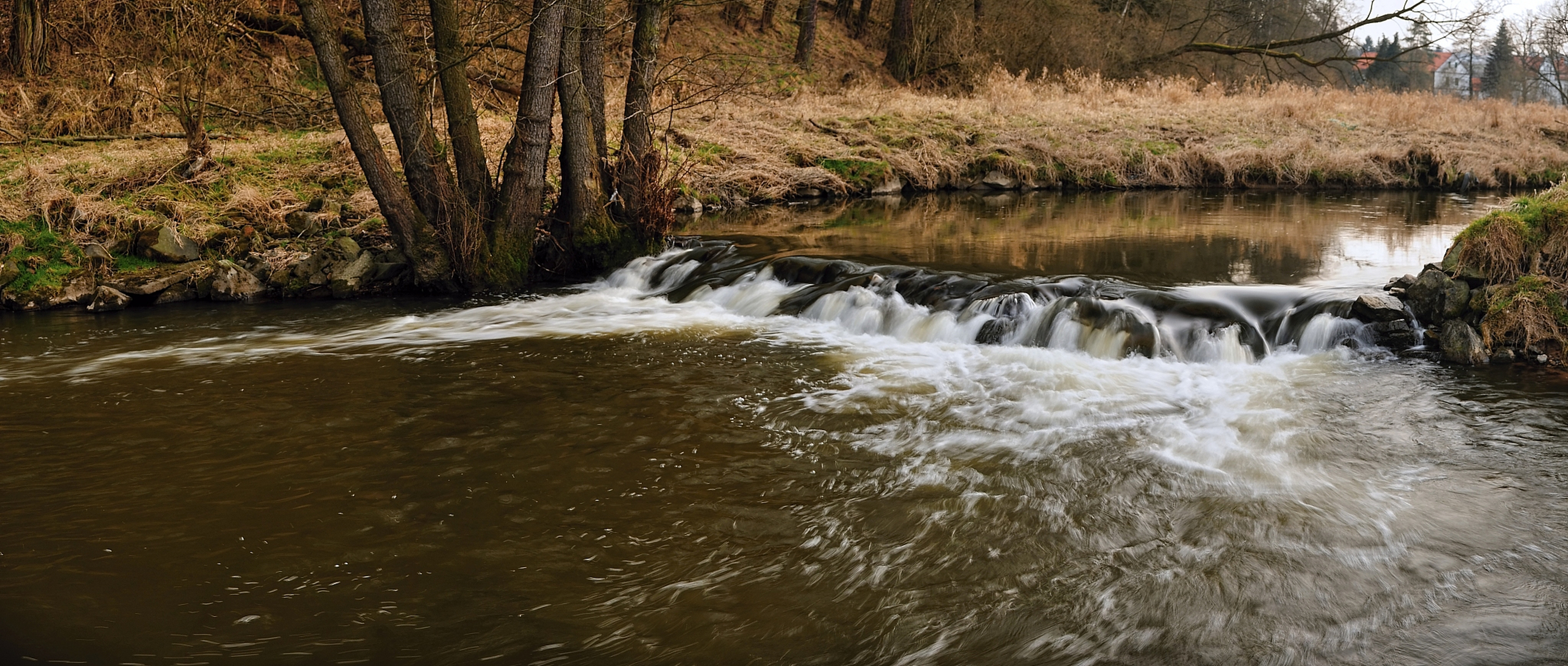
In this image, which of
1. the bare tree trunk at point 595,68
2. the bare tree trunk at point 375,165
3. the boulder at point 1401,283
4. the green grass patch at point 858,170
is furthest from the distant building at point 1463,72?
the bare tree trunk at point 375,165

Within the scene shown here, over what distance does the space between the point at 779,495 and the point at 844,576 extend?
80 cm

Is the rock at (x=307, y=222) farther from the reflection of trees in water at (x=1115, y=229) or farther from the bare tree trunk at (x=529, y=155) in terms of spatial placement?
the reflection of trees in water at (x=1115, y=229)

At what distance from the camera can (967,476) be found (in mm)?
4469

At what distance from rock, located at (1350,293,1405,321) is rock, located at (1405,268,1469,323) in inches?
6.0

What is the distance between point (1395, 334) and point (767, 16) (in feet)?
72.7

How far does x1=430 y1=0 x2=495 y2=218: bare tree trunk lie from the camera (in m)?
8.56

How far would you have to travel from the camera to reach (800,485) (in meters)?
4.39

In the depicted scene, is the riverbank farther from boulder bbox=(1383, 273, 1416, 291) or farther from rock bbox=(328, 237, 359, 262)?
boulder bbox=(1383, 273, 1416, 291)

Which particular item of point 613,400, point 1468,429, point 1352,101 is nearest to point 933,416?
point 613,400

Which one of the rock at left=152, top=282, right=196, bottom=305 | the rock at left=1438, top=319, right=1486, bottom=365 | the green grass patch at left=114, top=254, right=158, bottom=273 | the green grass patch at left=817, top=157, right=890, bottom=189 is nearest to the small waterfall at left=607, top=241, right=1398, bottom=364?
the rock at left=1438, top=319, right=1486, bottom=365

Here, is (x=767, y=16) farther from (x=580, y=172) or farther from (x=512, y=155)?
Result: (x=512, y=155)

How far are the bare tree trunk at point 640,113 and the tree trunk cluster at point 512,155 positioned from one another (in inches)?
0.6

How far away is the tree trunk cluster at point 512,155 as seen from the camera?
839 cm

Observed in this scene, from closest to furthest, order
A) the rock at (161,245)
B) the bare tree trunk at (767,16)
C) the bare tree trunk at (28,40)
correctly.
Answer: the rock at (161,245), the bare tree trunk at (28,40), the bare tree trunk at (767,16)
